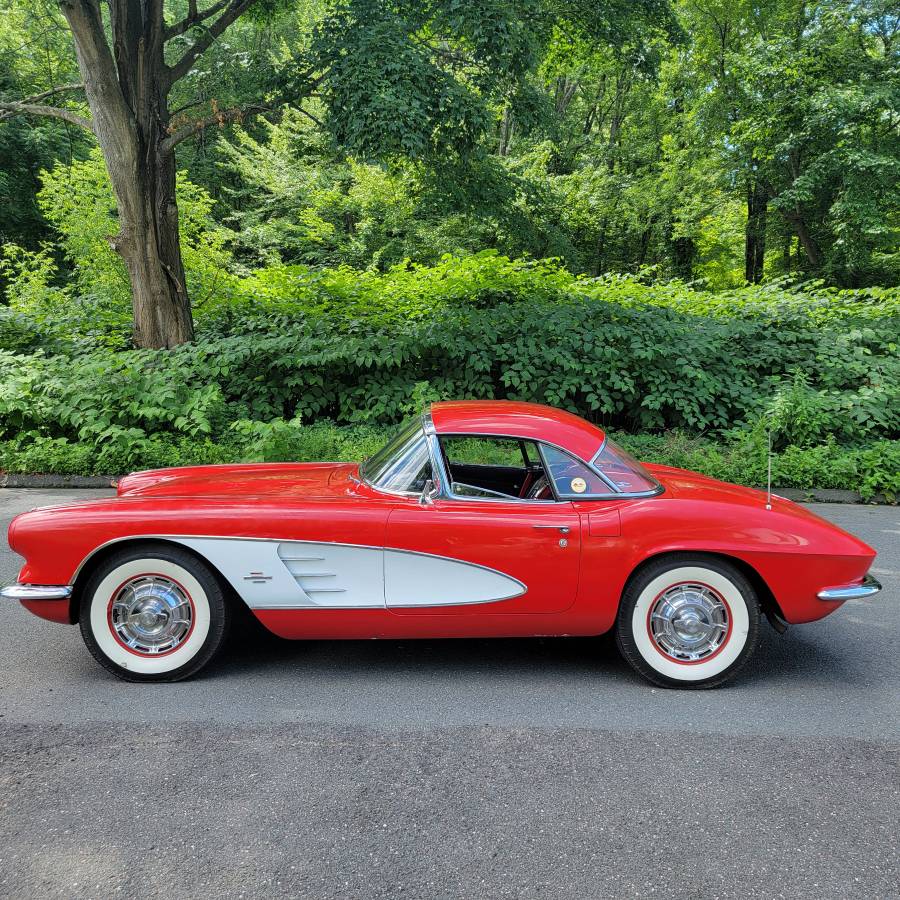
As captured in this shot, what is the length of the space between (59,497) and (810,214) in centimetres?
2002

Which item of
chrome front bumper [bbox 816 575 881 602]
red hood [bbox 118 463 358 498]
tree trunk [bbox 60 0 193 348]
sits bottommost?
chrome front bumper [bbox 816 575 881 602]

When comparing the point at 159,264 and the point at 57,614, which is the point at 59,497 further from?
the point at 57,614

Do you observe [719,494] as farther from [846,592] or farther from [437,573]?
[437,573]

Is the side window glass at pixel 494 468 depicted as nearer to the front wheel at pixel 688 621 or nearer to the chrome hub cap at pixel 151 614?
the front wheel at pixel 688 621

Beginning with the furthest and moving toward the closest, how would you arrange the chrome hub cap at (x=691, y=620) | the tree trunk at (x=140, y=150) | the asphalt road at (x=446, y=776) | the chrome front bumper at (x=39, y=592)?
the tree trunk at (x=140, y=150) < the chrome hub cap at (x=691, y=620) < the chrome front bumper at (x=39, y=592) < the asphalt road at (x=446, y=776)

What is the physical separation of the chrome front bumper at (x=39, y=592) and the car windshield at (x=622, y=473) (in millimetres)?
2650

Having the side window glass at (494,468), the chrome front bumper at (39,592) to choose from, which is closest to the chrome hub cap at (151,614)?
the chrome front bumper at (39,592)

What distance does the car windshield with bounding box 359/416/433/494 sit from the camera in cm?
337

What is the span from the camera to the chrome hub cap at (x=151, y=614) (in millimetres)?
3205

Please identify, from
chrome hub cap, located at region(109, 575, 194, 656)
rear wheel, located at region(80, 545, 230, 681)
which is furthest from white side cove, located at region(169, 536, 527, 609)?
chrome hub cap, located at region(109, 575, 194, 656)

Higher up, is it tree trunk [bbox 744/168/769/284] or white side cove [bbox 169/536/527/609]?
tree trunk [bbox 744/168/769/284]

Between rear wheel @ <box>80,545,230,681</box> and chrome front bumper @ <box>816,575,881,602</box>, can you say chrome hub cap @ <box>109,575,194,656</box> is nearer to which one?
rear wheel @ <box>80,545,230,681</box>

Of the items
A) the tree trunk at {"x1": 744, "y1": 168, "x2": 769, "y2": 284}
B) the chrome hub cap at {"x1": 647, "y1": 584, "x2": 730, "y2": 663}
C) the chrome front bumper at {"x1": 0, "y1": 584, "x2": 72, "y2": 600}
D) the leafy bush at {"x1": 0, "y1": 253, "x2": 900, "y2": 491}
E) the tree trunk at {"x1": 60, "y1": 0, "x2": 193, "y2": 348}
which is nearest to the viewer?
the chrome front bumper at {"x1": 0, "y1": 584, "x2": 72, "y2": 600}

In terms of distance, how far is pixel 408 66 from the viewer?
26.0 ft
